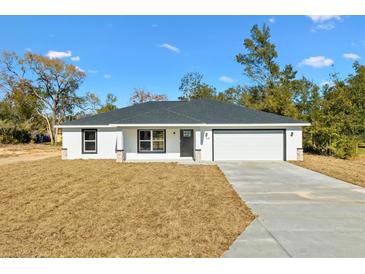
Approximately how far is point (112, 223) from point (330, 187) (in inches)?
273

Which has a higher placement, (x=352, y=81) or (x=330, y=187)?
(x=352, y=81)

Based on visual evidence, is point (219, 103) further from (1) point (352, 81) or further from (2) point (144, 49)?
(1) point (352, 81)

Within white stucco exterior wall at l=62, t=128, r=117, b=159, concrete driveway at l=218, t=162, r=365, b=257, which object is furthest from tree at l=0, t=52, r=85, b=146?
concrete driveway at l=218, t=162, r=365, b=257

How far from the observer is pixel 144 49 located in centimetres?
2347

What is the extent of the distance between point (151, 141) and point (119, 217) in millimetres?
11360

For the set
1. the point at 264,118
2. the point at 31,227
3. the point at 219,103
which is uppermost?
the point at 219,103

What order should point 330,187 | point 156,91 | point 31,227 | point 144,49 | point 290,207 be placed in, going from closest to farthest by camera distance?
1. point 31,227
2. point 290,207
3. point 330,187
4. point 144,49
5. point 156,91

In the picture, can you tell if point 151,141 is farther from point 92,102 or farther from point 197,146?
point 92,102

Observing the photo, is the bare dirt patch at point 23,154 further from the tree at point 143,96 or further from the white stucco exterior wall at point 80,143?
the tree at point 143,96

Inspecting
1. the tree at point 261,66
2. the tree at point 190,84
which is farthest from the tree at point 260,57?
the tree at point 190,84

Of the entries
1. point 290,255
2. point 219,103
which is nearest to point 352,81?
point 219,103

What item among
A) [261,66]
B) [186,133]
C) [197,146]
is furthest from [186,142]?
[261,66]

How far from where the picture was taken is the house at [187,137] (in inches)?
628
